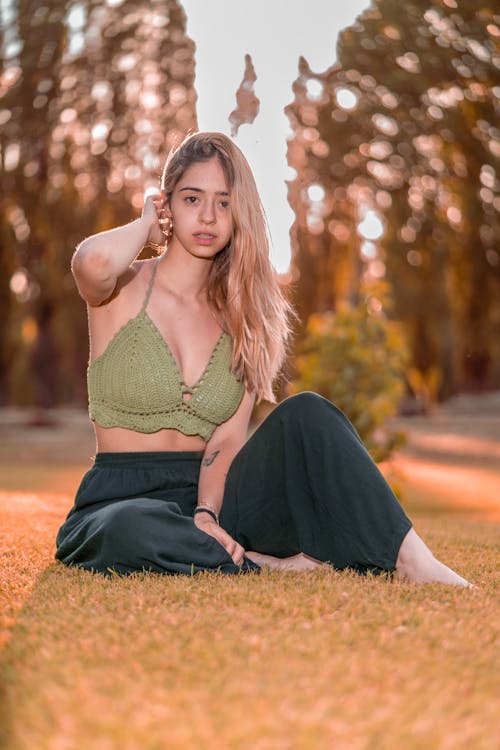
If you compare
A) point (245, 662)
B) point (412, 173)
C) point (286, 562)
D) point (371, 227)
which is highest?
point (412, 173)

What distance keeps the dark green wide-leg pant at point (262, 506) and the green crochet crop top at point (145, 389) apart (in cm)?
10

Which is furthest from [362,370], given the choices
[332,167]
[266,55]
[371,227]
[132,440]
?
[371,227]

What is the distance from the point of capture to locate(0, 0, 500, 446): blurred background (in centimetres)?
734

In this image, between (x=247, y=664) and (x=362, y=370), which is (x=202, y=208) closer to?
(x=247, y=664)

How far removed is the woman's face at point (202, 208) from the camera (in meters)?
2.46

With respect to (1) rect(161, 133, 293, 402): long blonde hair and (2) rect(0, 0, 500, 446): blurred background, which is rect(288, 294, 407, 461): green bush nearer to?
(2) rect(0, 0, 500, 446): blurred background

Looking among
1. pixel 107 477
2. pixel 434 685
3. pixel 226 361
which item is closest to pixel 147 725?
pixel 434 685

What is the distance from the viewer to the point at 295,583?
2.05 m

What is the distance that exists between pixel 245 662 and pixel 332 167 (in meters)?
9.28

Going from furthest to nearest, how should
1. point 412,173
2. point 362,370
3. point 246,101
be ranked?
1. point 412,173
2. point 246,101
3. point 362,370

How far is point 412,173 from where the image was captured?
375 inches

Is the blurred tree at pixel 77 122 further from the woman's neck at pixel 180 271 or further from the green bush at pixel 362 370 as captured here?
Result: the woman's neck at pixel 180 271

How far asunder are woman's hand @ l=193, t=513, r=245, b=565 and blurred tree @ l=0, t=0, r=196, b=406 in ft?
26.2

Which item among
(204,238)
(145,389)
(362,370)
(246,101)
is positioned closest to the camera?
(145,389)
